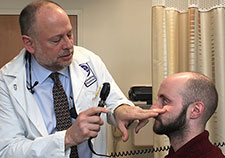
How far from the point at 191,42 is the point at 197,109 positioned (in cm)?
90

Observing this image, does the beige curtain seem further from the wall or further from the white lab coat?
the wall

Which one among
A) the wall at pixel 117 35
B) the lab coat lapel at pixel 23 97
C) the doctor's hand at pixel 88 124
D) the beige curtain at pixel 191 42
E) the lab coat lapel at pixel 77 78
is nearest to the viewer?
the doctor's hand at pixel 88 124

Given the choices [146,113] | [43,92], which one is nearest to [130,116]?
[146,113]

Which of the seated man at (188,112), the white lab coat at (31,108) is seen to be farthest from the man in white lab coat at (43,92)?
the seated man at (188,112)

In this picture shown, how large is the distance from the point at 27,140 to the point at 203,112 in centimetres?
84

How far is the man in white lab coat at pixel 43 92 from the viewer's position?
55.0 inches

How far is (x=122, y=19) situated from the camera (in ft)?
10.1

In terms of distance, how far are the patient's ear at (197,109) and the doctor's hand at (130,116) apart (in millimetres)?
124

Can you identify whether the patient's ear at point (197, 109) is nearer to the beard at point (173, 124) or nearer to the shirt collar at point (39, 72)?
the beard at point (173, 124)

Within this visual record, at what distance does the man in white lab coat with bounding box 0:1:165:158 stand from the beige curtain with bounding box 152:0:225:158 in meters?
0.53

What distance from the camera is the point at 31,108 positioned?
1.53 metres

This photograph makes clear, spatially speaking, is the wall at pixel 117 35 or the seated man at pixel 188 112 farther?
the wall at pixel 117 35

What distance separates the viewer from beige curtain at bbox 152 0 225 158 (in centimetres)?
205

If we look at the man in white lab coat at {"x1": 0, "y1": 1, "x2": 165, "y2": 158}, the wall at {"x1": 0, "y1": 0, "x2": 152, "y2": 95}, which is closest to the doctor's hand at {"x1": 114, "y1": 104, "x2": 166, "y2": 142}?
the man in white lab coat at {"x1": 0, "y1": 1, "x2": 165, "y2": 158}
